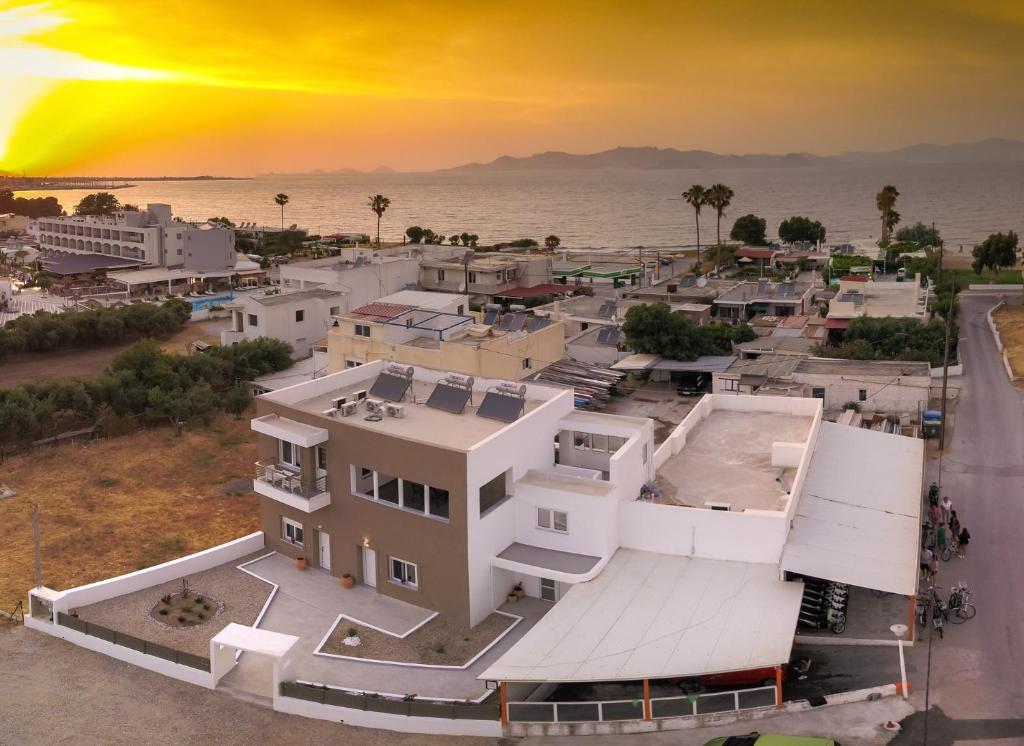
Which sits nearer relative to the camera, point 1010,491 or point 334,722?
point 334,722

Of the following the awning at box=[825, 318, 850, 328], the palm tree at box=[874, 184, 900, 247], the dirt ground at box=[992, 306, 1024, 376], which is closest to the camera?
the dirt ground at box=[992, 306, 1024, 376]

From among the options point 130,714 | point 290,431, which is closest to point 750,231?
point 290,431

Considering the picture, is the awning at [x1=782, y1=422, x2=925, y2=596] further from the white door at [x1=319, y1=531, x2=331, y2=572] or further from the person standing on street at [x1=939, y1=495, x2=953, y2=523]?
the white door at [x1=319, y1=531, x2=331, y2=572]

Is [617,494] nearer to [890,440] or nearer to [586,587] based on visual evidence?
[586,587]

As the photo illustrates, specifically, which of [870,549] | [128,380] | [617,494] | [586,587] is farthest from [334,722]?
[128,380]

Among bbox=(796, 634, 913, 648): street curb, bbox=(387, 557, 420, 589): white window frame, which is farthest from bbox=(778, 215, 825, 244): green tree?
bbox=(387, 557, 420, 589): white window frame

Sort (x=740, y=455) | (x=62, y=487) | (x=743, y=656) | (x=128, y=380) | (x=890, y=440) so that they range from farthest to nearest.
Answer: (x=128, y=380) < (x=62, y=487) < (x=890, y=440) < (x=740, y=455) < (x=743, y=656)
